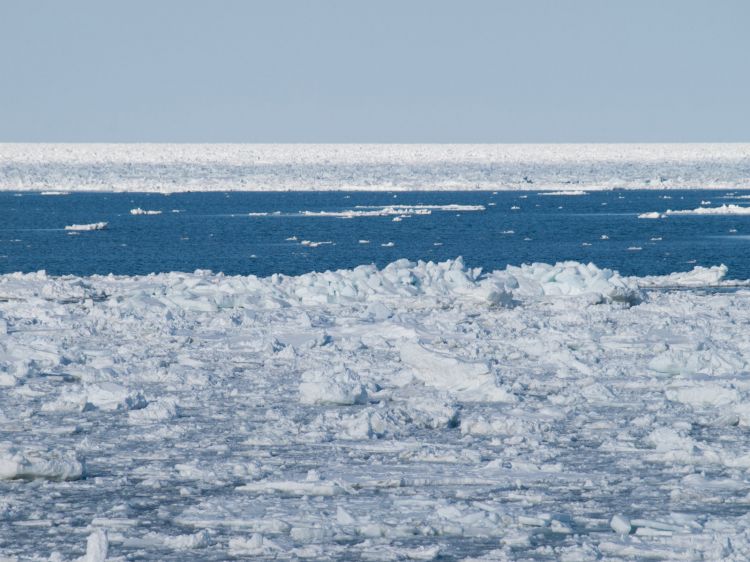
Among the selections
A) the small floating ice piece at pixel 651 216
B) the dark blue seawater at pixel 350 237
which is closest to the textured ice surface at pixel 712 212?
the small floating ice piece at pixel 651 216

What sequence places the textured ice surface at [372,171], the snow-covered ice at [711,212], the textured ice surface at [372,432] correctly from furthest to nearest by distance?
the textured ice surface at [372,171] → the snow-covered ice at [711,212] → the textured ice surface at [372,432]

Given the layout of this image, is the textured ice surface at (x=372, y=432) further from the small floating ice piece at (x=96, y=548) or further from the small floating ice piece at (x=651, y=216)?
the small floating ice piece at (x=651, y=216)

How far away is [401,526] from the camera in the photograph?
6391 millimetres

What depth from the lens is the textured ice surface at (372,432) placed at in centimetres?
629

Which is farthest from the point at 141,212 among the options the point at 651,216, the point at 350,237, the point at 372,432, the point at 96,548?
the point at 96,548

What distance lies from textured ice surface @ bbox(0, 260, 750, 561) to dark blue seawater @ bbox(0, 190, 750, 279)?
38.1 ft

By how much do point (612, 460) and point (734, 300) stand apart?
30.9 ft

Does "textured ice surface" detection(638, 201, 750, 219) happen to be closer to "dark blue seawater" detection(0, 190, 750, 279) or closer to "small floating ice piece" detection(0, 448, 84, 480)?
"dark blue seawater" detection(0, 190, 750, 279)

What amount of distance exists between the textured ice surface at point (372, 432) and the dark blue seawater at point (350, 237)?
11.6 metres

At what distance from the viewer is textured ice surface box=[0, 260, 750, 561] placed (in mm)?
6289

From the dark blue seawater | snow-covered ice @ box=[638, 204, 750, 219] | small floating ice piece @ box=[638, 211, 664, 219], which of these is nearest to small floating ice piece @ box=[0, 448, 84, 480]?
the dark blue seawater

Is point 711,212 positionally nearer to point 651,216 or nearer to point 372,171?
point 651,216

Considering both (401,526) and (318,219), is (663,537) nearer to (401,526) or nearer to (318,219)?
(401,526)

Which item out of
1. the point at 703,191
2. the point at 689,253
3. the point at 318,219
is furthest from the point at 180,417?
the point at 703,191
